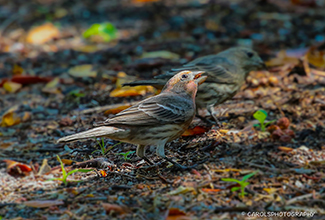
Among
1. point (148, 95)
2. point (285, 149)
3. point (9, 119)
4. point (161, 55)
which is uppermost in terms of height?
point (161, 55)

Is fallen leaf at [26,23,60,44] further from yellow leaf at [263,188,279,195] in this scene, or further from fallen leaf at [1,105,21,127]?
yellow leaf at [263,188,279,195]

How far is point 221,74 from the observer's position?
733 cm

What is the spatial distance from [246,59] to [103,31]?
4.07 metres

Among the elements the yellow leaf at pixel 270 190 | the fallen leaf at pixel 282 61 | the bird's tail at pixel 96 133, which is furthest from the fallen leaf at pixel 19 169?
the fallen leaf at pixel 282 61

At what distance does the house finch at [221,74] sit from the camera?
689 cm

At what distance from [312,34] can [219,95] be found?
14.8ft

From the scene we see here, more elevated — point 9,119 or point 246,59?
point 246,59

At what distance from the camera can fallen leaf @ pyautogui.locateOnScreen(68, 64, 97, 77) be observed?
8875 mm

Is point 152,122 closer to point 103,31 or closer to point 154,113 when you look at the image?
point 154,113

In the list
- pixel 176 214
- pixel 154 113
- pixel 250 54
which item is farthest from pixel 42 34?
pixel 176 214

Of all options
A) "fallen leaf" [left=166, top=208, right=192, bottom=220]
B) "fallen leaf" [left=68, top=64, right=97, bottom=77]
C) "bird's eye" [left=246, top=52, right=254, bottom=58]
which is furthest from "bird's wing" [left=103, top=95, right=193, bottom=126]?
"fallen leaf" [left=68, top=64, right=97, bottom=77]

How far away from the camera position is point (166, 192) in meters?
4.39

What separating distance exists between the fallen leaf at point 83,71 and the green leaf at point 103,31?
1387 millimetres

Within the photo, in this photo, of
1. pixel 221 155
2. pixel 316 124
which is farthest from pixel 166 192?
pixel 316 124
